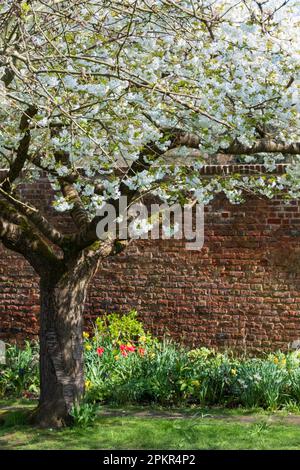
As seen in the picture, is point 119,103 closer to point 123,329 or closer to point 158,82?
point 158,82

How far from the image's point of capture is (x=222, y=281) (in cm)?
1028

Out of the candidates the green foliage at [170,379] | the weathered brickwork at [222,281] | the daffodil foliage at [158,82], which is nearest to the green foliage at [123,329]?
the weathered brickwork at [222,281]

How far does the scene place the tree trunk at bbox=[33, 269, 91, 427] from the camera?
24.9ft

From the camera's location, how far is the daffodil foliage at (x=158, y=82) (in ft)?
20.9

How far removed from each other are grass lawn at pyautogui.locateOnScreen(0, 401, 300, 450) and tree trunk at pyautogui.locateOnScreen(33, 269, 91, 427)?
0.20 meters

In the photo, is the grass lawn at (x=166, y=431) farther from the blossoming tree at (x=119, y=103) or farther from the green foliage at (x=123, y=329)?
the green foliage at (x=123, y=329)

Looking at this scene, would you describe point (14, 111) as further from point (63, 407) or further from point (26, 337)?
point (26, 337)

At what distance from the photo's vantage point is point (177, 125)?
23.6ft

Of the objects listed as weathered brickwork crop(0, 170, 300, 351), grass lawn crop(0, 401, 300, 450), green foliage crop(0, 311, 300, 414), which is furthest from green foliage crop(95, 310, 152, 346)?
grass lawn crop(0, 401, 300, 450)

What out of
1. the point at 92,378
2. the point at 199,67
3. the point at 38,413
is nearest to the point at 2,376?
the point at 92,378

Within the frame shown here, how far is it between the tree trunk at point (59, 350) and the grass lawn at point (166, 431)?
0.20 meters

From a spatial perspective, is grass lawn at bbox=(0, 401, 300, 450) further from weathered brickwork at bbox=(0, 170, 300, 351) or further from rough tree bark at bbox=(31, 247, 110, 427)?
weathered brickwork at bbox=(0, 170, 300, 351)

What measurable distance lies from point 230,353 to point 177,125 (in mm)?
3932

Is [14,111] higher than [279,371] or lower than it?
higher
